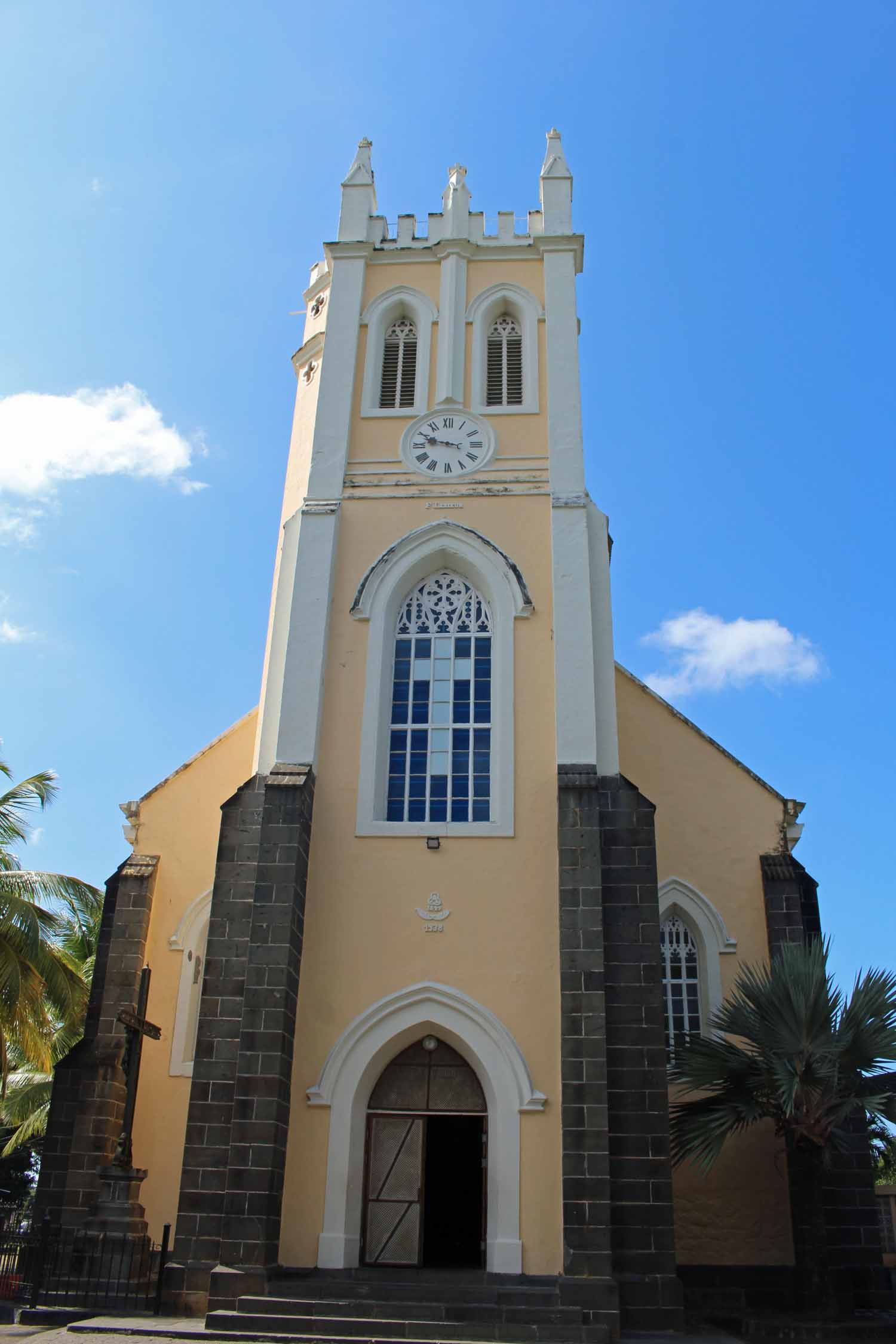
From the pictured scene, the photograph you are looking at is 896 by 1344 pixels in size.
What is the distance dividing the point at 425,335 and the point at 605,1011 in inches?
491

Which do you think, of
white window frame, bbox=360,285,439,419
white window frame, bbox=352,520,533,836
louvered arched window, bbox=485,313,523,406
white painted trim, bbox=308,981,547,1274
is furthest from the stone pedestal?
louvered arched window, bbox=485,313,523,406

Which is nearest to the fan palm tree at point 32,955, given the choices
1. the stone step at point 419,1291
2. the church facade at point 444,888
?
the church facade at point 444,888

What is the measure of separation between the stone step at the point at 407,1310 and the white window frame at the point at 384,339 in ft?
44.5

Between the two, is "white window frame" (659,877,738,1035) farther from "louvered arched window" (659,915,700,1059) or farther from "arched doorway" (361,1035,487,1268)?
"arched doorway" (361,1035,487,1268)

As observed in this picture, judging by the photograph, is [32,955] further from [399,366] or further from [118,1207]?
[399,366]

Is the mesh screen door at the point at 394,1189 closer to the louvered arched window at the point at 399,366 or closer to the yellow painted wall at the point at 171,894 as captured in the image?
the yellow painted wall at the point at 171,894

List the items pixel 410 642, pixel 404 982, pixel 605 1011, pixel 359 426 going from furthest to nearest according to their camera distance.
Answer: pixel 359 426 → pixel 410 642 → pixel 404 982 → pixel 605 1011

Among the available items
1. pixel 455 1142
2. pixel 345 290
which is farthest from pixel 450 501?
pixel 455 1142

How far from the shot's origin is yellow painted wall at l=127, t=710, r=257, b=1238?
16875 mm

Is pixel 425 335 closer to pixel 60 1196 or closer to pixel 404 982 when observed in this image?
pixel 404 982

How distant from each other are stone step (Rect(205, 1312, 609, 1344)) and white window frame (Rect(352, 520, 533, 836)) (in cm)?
612

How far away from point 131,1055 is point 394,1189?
3928mm

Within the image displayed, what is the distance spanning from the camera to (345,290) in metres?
21.0

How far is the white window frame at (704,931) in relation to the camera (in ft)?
59.4
